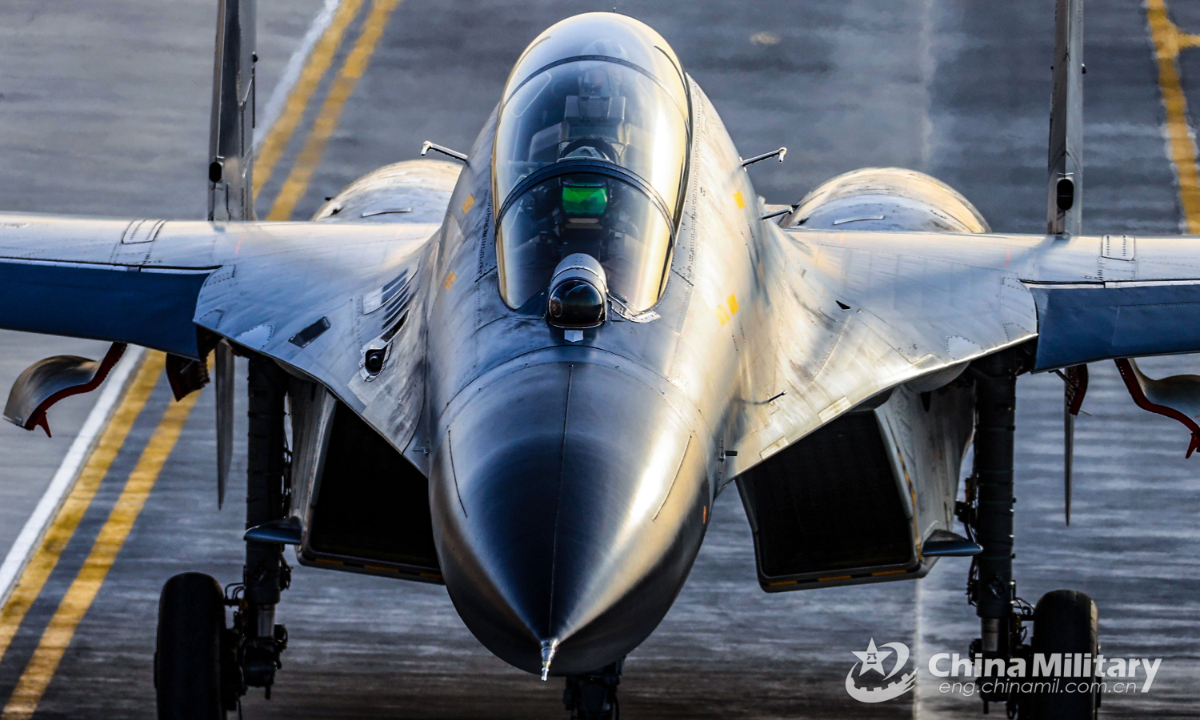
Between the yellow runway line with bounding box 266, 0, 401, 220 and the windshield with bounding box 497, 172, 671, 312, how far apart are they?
37.0 feet

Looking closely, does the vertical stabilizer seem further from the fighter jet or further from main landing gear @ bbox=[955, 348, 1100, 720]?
main landing gear @ bbox=[955, 348, 1100, 720]

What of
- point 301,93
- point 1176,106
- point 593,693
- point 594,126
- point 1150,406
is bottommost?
point 593,693

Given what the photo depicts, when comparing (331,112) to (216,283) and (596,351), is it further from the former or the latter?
(596,351)

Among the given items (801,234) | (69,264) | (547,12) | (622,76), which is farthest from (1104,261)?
(547,12)

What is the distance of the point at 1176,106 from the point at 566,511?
56.2 feet

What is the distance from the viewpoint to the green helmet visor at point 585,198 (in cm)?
739

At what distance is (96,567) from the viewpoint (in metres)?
13.2

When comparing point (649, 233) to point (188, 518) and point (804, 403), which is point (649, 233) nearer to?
point (804, 403)

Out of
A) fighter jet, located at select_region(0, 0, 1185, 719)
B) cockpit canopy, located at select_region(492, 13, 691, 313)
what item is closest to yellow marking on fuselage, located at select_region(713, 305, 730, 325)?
fighter jet, located at select_region(0, 0, 1185, 719)

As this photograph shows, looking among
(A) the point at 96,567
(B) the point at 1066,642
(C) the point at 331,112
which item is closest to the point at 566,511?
(B) the point at 1066,642

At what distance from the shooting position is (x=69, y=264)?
10.0 m

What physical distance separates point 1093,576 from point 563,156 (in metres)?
6.87

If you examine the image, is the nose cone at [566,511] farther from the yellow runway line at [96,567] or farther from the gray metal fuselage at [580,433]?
the yellow runway line at [96,567]

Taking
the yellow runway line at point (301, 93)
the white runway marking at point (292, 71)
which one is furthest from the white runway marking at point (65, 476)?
the white runway marking at point (292, 71)
